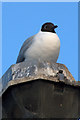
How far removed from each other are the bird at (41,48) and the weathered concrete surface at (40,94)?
2.60 feet

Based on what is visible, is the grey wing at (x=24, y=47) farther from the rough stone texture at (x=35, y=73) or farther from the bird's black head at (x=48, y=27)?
the rough stone texture at (x=35, y=73)

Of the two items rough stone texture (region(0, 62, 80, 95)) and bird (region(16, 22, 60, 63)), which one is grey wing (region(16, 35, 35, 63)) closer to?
bird (region(16, 22, 60, 63))

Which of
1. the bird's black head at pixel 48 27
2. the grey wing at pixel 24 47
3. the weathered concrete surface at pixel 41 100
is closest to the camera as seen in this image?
the weathered concrete surface at pixel 41 100

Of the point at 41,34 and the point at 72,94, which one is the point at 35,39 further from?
the point at 72,94

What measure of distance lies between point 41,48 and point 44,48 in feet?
0.11

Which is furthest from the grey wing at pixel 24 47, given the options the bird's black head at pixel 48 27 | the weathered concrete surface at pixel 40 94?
the weathered concrete surface at pixel 40 94

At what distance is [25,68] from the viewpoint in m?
2.69

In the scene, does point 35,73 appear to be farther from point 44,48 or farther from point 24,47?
point 24,47

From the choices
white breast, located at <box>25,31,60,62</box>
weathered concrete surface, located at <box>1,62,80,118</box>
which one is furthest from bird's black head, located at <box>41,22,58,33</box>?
weathered concrete surface, located at <box>1,62,80,118</box>

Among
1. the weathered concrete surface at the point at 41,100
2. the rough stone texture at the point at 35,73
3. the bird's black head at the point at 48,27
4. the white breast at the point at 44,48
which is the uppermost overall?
the bird's black head at the point at 48,27

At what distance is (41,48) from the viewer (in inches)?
142

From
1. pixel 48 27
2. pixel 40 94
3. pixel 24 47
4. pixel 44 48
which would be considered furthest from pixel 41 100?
pixel 48 27

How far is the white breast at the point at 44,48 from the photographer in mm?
3541

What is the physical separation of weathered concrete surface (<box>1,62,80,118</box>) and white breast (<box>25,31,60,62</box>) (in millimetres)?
852
